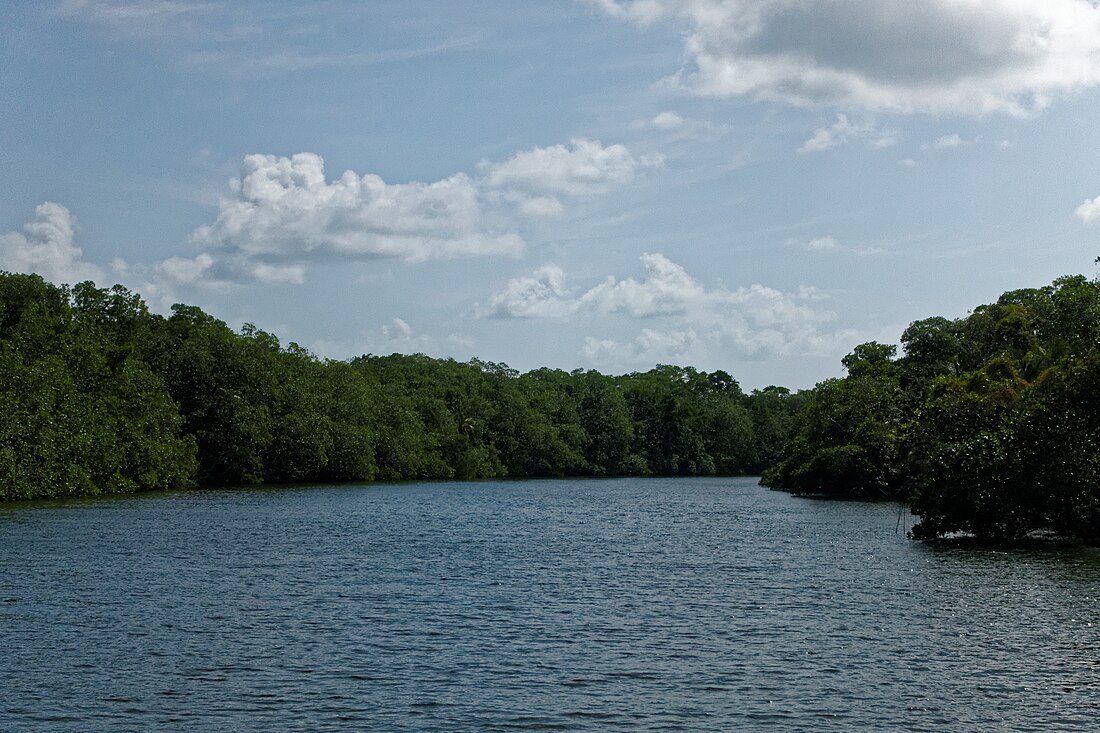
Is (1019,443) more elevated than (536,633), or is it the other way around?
(1019,443)

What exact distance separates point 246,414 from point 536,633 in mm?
83552

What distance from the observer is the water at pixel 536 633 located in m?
20.0

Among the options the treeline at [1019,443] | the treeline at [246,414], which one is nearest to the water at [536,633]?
the treeline at [1019,443]

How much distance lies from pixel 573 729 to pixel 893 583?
803 inches

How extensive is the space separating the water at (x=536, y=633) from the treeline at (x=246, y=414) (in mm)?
29999

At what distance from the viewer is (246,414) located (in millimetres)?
105562

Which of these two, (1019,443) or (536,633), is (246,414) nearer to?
(1019,443)

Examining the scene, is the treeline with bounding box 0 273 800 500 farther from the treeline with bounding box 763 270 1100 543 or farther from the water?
the treeline with bounding box 763 270 1100 543

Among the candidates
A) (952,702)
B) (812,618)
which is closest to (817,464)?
(812,618)

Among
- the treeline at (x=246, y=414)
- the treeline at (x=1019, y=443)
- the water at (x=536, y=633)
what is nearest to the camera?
the water at (x=536, y=633)

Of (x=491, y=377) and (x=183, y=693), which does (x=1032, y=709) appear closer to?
(x=183, y=693)

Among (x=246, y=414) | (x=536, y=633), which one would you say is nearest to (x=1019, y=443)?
(x=536, y=633)

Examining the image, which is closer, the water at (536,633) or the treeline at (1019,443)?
the water at (536,633)

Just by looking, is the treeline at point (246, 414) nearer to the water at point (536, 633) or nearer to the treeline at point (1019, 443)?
the water at point (536, 633)
